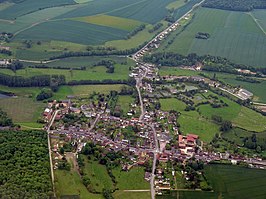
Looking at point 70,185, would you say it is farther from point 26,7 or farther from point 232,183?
point 26,7

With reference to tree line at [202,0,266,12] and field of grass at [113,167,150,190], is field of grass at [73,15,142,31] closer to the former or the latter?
tree line at [202,0,266,12]

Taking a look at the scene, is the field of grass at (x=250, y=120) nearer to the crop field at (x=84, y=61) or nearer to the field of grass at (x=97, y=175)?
the field of grass at (x=97, y=175)

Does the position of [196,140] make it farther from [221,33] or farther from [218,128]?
[221,33]

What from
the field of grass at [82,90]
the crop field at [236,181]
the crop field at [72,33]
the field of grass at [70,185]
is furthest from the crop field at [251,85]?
the field of grass at [70,185]

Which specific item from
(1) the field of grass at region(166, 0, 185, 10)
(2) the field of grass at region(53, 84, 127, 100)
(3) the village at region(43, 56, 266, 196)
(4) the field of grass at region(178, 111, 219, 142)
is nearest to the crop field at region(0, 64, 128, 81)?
(2) the field of grass at region(53, 84, 127, 100)

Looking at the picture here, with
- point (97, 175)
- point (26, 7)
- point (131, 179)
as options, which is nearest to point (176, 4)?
point (26, 7)

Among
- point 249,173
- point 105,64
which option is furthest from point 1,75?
point 249,173

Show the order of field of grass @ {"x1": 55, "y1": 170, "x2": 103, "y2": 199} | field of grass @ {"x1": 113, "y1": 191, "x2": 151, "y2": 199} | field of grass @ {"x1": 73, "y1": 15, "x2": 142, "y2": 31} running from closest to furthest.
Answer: field of grass @ {"x1": 55, "y1": 170, "x2": 103, "y2": 199} < field of grass @ {"x1": 113, "y1": 191, "x2": 151, "y2": 199} < field of grass @ {"x1": 73, "y1": 15, "x2": 142, "y2": 31}
